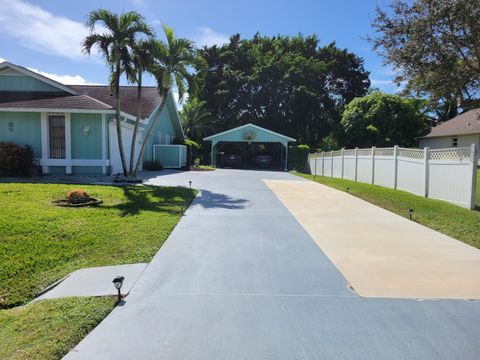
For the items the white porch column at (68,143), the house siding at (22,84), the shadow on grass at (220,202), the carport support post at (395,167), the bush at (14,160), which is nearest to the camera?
the shadow on grass at (220,202)

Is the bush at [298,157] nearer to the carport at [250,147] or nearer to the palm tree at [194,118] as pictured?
the carport at [250,147]

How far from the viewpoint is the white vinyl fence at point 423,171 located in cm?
973

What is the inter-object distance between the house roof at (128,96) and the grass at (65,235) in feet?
36.0

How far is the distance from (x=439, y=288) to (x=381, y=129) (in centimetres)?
2883

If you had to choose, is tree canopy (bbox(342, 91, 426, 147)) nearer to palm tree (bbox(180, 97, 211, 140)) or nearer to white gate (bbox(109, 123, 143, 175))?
palm tree (bbox(180, 97, 211, 140))

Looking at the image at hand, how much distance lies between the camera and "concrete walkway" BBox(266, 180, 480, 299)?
4.39 meters

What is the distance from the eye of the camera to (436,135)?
31.8 m

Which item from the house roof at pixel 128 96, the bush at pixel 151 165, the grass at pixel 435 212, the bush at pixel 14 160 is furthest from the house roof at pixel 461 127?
the bush at pixel 14 160

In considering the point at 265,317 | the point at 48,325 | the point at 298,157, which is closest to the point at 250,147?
the point at 298,157

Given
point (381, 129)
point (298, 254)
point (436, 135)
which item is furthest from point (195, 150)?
point (298, 254)

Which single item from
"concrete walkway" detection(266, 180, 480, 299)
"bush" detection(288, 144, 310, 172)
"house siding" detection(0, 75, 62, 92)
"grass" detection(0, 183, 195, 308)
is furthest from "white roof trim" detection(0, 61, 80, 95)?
"bush" detection(288, 144, 310, 172)

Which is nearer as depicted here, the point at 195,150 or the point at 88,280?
the point at 88,280

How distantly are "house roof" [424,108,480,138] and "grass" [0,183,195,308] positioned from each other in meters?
26.1

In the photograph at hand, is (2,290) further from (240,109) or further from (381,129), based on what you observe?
(240,109)
